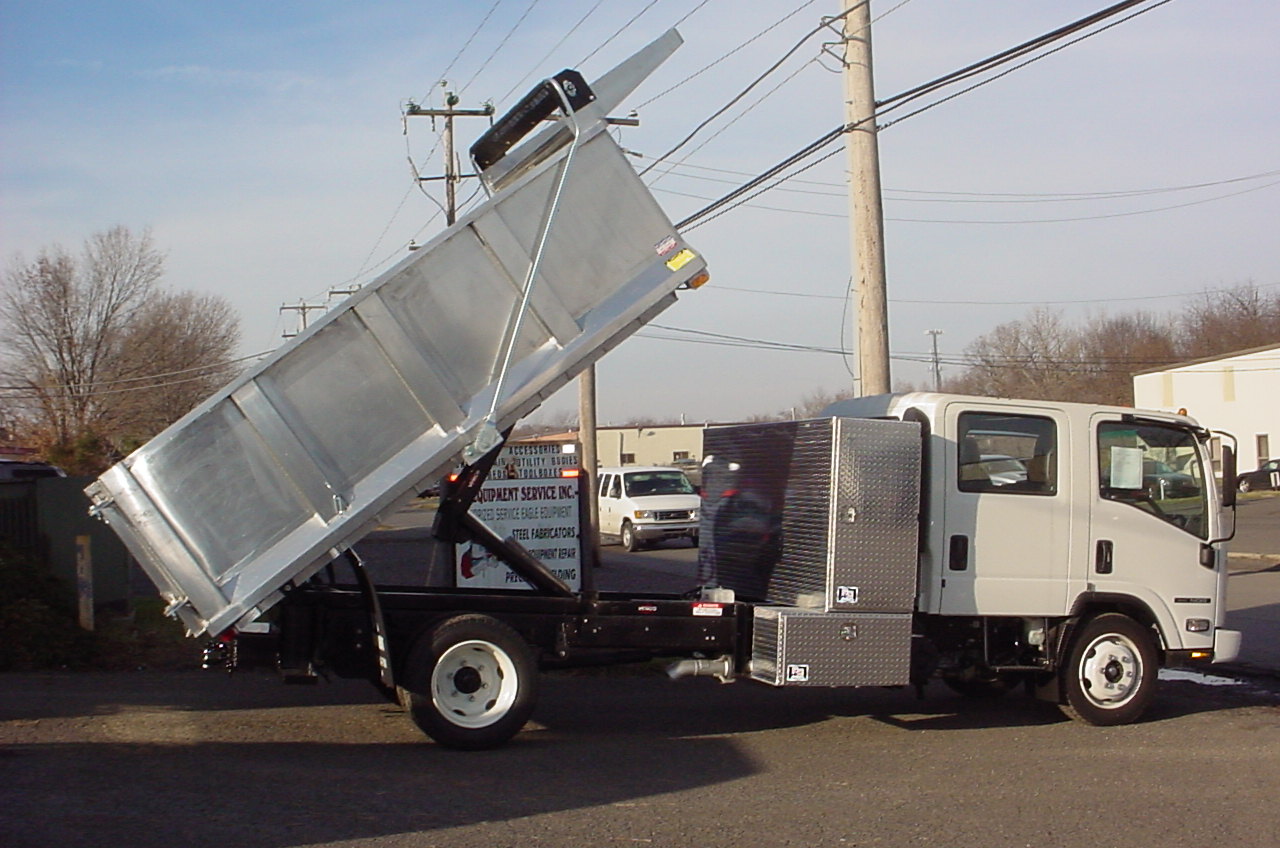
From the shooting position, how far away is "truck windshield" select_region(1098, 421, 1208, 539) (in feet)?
30.1

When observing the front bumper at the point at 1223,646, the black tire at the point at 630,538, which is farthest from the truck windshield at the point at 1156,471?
the black tire at the point at 630,538

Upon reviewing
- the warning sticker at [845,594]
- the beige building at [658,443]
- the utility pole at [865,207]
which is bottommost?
the warning sticker at [845,594]

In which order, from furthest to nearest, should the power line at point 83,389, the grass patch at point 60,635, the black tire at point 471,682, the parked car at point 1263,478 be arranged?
1. the parked car at point 1263,478
2. the power line at point 83,389
3. the grass patch at point 60,635
4. the black tire at point 471,682

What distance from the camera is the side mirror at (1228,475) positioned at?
885 centimetres

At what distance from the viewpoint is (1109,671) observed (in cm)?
918

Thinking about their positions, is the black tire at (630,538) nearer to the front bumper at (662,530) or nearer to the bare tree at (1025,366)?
the front bumper at (662,530)

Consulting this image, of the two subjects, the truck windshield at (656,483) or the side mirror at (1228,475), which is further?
the truck windshield at (656,483)

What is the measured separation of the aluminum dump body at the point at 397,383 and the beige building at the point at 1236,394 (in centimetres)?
5230

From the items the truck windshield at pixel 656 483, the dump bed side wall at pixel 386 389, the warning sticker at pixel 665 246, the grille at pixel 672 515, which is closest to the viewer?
the dump bed side wall at pixel 386 389

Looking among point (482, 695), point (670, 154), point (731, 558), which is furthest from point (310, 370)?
point (670, 154)

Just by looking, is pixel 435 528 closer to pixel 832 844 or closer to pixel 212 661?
pixel 212 661

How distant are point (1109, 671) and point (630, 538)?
18605mm

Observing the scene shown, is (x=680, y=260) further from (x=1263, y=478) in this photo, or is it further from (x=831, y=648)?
(x=1263, y=478)

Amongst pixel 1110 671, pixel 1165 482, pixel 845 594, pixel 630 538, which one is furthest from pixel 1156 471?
pixel 630 538
